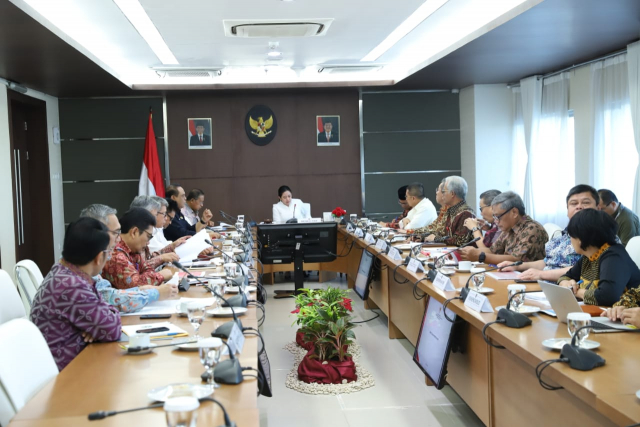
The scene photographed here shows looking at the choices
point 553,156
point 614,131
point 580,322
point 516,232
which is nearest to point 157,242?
point 516,232

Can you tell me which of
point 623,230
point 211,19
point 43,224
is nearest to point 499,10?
point 623,230

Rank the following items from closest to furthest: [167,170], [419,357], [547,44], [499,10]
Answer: [419,357]
[499,10]
[547,44]
[167,170]

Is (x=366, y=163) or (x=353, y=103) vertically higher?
(x=353, y=103)

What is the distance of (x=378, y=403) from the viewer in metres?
3.63

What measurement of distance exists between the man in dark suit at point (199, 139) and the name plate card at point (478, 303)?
22.0ft

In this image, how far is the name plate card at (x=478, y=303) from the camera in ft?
9.00

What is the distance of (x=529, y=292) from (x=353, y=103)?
21.1 ft

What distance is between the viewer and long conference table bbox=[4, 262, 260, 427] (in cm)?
164

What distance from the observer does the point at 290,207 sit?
8328mm

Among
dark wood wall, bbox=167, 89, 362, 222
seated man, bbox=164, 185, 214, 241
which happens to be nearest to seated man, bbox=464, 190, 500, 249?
seated man, bbox=164, 185, 214, 241

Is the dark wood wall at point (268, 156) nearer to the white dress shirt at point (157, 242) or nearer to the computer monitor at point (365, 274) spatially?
the computer monitor at point (365, 274)

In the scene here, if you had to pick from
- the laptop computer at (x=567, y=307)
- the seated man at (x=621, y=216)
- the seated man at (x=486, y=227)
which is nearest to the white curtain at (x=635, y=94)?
the seated man at (x=621, y=216)

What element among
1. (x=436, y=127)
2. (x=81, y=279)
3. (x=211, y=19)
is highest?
(x=211, y=19)

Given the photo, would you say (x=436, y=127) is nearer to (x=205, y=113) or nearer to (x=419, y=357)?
(x=205, y=113)
